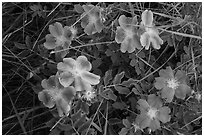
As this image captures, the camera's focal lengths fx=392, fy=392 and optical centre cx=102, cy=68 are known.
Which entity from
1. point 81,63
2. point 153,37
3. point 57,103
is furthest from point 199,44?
point 57,103

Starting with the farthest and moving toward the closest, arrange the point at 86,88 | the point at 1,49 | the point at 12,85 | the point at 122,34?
the point at 12,85 < the point at 1,49 < the point at 122,34 < the point at 86,88

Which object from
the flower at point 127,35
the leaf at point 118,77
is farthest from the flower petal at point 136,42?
the leaf at point 118,77

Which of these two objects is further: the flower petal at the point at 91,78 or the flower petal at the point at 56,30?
the flower petal at the point at 56,30

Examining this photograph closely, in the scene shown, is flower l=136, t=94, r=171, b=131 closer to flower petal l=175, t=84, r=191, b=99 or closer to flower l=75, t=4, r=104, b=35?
flower petal l=175, t=84, r=191, b=99

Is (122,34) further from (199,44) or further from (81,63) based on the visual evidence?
(199,44)

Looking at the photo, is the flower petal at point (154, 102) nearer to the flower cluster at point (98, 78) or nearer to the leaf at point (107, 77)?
the flower cluster at point (98, 78)

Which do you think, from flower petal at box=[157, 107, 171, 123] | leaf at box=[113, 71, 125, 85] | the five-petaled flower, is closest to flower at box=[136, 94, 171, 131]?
flower petal at box=[157, 107, 171, 123]
